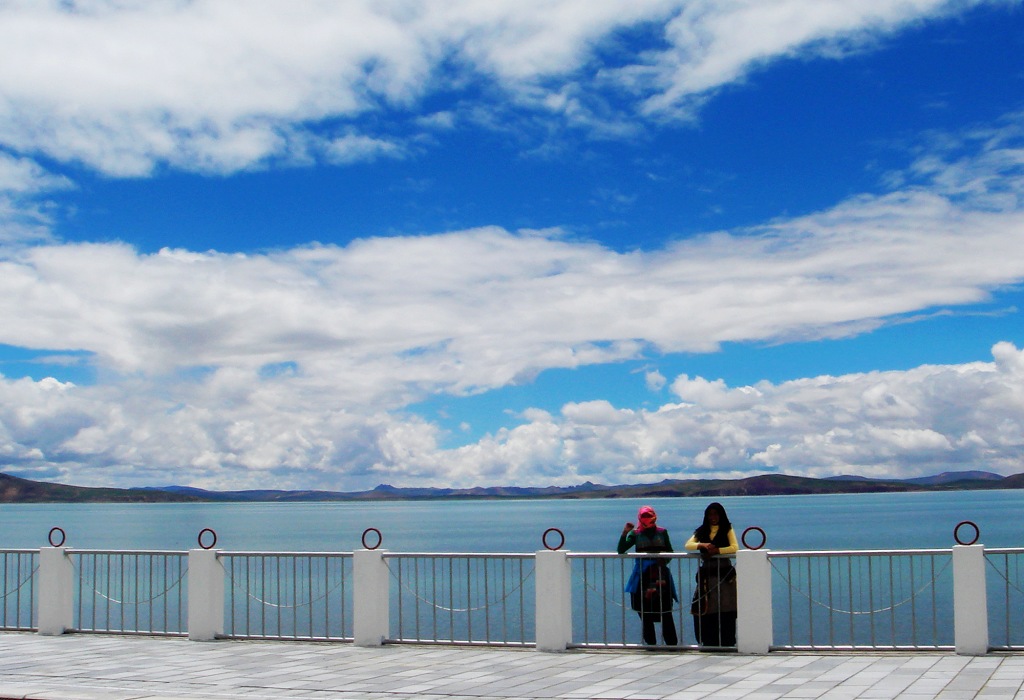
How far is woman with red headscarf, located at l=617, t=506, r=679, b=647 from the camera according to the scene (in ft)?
40.7

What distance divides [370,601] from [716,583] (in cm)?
430

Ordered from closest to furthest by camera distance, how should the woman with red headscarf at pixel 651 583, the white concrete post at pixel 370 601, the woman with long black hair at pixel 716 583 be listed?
the woman with long black hair at pixel 716 583 < the woman with red headscarf at pixel 651 583 < the white concrete post at pixel 370 601

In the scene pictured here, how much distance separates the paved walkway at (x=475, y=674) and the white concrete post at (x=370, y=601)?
256 millimetres

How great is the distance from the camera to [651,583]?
40.9 feet

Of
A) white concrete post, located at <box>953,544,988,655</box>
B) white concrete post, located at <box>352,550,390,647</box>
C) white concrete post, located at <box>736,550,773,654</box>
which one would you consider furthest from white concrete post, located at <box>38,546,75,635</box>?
white concrete post, located at <box>953,544,988,655</box>

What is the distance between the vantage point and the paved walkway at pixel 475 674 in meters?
9.43

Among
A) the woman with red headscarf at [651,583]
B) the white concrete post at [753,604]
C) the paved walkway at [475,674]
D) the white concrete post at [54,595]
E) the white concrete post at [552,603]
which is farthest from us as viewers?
the white concrete post at [54,595]

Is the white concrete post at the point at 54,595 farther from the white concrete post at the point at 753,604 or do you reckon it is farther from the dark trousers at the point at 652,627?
the white concrete post at the point at 753,604

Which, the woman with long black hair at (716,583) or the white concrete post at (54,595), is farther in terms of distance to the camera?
the white concrete post at (54,595)

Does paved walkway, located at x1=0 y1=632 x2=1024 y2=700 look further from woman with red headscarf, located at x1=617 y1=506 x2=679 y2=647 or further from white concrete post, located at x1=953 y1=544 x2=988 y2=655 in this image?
woman with red headscarf, located at x1=617 y1=506 x2=679 y2=647

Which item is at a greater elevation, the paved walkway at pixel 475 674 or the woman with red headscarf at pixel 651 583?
the woman with red headscarf at pixel 651 583

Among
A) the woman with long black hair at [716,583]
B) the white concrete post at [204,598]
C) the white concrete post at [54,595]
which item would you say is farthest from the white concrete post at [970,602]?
the white concrete post at [54,595]

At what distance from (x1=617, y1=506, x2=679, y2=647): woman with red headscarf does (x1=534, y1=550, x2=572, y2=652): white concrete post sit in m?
0.82

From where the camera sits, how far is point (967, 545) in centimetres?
1102
